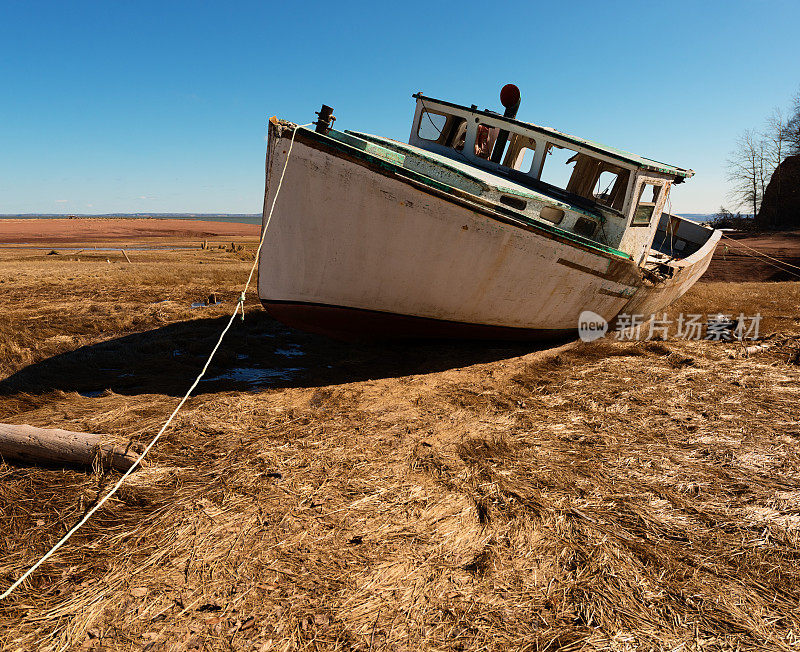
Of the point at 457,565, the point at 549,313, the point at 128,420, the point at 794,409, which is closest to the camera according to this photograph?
the point at 457,565

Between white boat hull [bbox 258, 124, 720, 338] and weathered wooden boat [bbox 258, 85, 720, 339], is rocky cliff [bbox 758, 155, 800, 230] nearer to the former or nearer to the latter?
weathered wooden boat [bbox 258, 85, 720, 339]

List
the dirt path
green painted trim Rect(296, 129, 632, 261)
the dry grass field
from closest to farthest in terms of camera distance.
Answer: the dry grass field, green painted trim Rect(296, 129, 632, 261), the dirt path

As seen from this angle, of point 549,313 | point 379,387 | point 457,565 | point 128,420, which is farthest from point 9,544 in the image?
point 549,313

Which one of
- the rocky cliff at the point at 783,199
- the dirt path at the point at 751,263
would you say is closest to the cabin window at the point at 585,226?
the dirt path at the point at 751,263

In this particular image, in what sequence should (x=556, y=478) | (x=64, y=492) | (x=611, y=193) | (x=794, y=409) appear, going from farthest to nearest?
(x=611, y=193) → (x=794, y=409) → (x=556, y=478) → (x=64, y=492)

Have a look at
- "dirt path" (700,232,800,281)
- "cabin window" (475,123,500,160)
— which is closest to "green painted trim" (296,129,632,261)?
"cabin window" (475,123,500,160)

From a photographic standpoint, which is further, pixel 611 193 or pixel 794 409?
pixel 611 193

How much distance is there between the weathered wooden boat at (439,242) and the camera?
17.9 ft

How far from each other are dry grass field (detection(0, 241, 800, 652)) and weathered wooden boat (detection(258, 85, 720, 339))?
878 millimetres

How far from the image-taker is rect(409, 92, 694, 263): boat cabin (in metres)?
6.55

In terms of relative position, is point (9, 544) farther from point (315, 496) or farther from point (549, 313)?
point (549, 313)

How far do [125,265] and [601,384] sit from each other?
16625 millimetres

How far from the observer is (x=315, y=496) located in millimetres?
3232

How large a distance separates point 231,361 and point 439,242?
3408 millimetres
